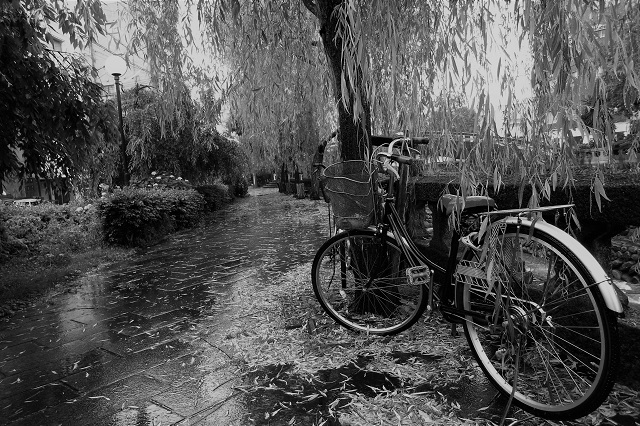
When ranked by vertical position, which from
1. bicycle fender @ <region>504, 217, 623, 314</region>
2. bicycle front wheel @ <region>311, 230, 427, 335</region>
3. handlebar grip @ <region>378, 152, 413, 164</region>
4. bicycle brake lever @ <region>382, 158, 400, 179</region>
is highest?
handlebar grip @ <region>378, 152, 413, 164</region>

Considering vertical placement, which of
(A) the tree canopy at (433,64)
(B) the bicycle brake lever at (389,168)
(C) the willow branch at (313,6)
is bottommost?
(B) the bicycle brake lever at (389,168)

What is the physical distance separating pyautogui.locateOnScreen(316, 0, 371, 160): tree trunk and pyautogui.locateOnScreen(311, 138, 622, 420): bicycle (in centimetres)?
35

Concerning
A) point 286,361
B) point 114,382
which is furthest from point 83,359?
point 286,361

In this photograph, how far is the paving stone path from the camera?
2.35 m

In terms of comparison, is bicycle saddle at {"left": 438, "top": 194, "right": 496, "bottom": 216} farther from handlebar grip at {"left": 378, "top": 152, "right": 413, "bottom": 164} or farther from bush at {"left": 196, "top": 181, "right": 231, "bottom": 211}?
bush at {"left": 196, "top": 181, "right": 231, "bottom": 211}

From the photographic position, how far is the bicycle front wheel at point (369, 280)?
10.4ft

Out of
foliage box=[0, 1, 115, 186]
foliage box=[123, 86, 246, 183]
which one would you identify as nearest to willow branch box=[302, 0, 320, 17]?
foliage box=[0, 1, 115, 186]

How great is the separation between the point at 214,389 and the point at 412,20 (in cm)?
264

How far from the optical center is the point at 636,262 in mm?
6016

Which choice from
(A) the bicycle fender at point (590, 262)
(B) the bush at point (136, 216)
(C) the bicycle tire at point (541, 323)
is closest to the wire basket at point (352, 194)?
(C) the bicycle tire at point (541, 323)

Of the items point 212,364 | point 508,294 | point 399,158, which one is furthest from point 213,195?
point 508,294

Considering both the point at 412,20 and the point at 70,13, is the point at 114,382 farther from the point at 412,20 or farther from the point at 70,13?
the point at 70,13

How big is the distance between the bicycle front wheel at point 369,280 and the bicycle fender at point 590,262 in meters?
1.19

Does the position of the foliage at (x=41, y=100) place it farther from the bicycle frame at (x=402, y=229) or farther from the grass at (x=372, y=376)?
the bicycle frame at (x=402, y=229)
